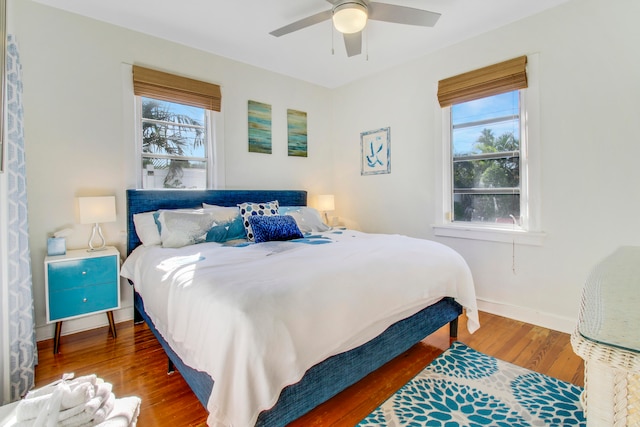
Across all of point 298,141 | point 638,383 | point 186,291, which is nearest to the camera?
point 638,383

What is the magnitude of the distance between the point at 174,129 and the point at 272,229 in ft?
5.34

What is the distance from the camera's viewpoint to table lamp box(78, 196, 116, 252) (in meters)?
2.52

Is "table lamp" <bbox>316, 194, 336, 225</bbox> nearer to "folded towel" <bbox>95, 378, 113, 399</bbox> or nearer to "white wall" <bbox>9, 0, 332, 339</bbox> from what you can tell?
"white wall" <bbox>9, 0, 332, 339</bbox>

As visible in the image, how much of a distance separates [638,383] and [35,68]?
12.6ft

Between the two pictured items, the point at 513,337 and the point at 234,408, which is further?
the point at 513,337

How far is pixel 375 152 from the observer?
411cm

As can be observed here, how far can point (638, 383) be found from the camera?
539 millimetres

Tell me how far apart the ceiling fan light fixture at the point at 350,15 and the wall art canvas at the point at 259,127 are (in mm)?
1850

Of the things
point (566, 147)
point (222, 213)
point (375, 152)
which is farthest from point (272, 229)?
point (566, 147)

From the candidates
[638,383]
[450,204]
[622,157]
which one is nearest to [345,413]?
[638,383]

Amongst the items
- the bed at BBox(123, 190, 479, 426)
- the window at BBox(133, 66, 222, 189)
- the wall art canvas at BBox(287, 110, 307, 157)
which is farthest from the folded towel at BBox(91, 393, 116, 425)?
the wall art canvas at BBox(287, 110, 307, 157)

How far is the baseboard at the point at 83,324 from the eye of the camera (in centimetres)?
257

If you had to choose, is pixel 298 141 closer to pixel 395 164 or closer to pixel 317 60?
pixel 317 60

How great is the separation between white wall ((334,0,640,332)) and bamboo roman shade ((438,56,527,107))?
108 mm
